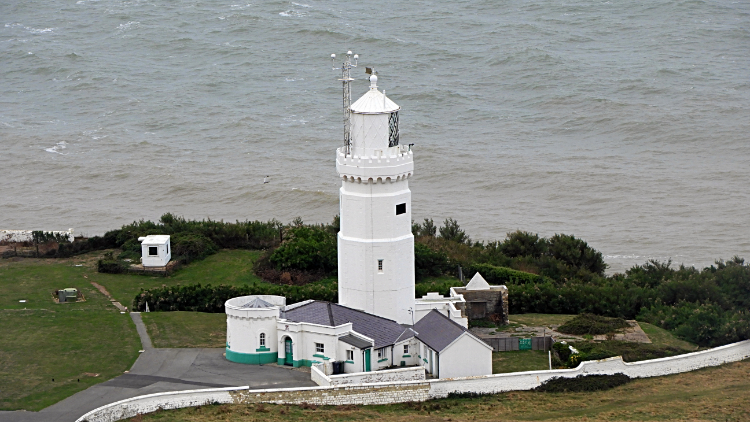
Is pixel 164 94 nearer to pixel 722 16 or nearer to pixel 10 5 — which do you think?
pixel 10 5

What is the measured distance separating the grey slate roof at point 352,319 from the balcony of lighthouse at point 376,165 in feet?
13.6

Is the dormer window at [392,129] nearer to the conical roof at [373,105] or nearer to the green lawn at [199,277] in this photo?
the conical roof at [373,105]

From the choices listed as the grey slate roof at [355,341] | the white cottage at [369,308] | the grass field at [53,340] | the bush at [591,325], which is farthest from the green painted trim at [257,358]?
the bush at [591,325]

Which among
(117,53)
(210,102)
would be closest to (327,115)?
(210,102)

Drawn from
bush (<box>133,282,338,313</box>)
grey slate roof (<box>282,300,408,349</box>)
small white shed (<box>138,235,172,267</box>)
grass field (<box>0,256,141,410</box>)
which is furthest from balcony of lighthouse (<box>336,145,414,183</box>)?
small white shed (<box>138,235,172,267</box>)

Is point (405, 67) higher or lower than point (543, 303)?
higher

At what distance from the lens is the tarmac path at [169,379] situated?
36406 millimetres

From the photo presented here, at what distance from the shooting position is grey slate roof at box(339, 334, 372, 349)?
3947cm

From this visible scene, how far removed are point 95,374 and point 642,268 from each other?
25.1 m

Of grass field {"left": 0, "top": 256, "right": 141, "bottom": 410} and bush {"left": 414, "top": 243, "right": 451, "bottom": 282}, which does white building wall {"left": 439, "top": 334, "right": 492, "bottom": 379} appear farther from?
bush {"left": 414, "top": 243, "right": 451, "bottom": 282}

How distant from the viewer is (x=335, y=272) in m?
54.5

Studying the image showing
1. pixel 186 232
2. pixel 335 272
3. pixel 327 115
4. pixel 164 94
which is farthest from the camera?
pixel 164 94

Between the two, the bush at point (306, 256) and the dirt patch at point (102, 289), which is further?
the bush at point (306, 256)

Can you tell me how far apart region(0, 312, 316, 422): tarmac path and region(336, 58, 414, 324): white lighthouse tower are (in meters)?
3.93
